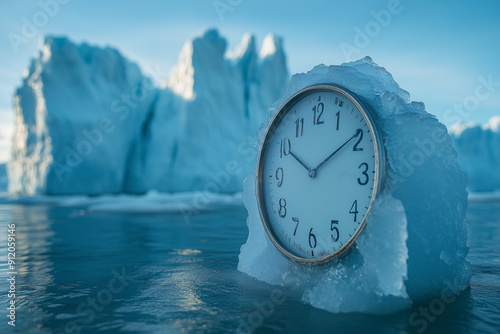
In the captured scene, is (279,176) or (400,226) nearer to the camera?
(400,226)

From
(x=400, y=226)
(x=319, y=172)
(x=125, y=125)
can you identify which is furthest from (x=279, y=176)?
(x=125, y=125)

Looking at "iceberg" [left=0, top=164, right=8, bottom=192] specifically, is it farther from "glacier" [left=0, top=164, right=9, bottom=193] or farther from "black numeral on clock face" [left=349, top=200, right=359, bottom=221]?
"black numeral on clock face" [left=349, top=200, right=359, bottom=221]

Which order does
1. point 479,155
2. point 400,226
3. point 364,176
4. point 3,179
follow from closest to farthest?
1. point 400,226
2. point 364,176
3. point 479,155
4. point 3,179

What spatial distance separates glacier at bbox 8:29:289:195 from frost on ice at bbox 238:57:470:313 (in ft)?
61.1

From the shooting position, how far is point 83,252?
3.63 meters

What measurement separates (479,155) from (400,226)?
32920 millimetres

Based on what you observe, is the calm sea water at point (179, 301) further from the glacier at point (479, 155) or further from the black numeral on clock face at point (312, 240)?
the glacier at point (479, 155)

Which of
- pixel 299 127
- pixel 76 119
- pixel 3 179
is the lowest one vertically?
pixel 3 179

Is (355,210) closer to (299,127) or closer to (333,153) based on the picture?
(333,153)

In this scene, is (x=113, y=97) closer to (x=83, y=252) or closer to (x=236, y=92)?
(x=236, y=92)

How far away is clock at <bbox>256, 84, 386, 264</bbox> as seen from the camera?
1814mm

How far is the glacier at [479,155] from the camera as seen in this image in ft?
96.4

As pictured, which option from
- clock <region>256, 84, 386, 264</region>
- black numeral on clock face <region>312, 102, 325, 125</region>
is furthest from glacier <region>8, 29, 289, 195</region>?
black numeral on clock face <region>312, 102, 325, 125</region>

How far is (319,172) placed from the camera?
206cm
